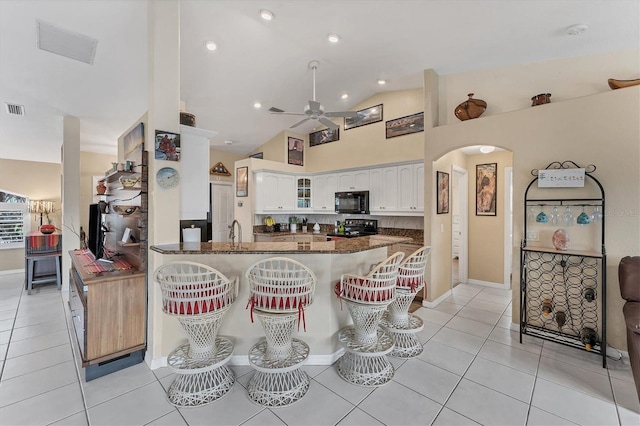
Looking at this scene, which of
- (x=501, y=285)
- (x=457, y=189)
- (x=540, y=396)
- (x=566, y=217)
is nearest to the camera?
(x=540, y=396)

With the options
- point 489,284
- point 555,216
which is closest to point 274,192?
point 489,284

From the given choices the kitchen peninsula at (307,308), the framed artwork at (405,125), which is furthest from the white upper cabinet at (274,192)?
the kitchen peninsula at (307,308)

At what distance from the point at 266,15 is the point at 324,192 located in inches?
144

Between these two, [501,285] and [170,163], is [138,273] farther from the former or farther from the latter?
[501,285]

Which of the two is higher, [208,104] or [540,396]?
[208,104]

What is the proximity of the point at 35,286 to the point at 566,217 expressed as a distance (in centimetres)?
800

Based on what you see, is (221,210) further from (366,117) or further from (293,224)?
(366,117)

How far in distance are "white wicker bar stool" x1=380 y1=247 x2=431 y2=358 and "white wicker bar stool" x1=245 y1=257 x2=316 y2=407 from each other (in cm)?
95

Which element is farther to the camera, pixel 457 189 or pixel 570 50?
pixel 457 189

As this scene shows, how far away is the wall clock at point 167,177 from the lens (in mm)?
2498

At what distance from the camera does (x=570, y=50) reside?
3031mm

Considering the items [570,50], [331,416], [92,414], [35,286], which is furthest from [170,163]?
[35,286]

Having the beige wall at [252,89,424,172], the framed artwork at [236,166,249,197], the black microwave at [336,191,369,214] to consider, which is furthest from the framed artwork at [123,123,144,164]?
the black microwave at [336,191,369,214]

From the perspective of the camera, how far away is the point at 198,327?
209cm
